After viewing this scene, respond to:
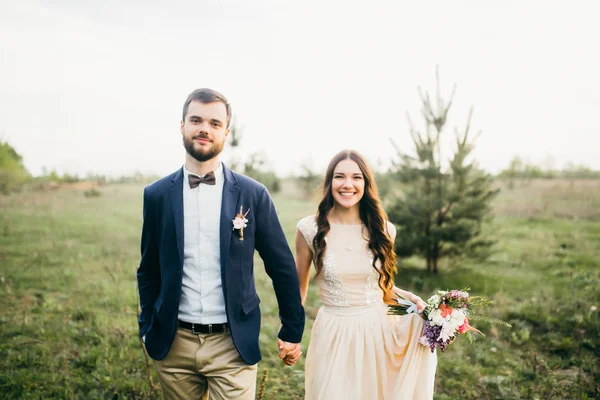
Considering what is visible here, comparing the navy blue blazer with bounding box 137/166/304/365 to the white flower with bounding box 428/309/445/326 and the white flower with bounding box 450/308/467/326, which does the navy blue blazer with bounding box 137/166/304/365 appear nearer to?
the white flower with bounding box 428/309/445/326

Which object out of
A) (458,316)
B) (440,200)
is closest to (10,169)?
(440,200)

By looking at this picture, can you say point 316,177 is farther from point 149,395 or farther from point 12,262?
point 149,395

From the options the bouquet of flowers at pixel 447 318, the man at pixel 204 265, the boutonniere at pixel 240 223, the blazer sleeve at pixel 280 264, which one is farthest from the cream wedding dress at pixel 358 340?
the boutonniere at pixel 240 223

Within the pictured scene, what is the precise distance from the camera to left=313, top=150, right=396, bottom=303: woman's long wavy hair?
347 cm

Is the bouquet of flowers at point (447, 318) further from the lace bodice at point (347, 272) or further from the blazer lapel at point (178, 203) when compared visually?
the blazer lapel at point (178, 203)

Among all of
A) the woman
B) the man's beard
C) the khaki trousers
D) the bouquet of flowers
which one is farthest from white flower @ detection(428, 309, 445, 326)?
Answer: the man's beard

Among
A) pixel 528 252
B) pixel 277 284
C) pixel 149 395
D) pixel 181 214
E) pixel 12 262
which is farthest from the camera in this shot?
pixel 528 252

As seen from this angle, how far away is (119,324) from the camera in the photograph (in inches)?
227

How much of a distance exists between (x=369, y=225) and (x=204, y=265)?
1.59 m

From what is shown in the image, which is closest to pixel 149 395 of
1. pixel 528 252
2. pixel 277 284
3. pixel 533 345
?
pixel 277 284

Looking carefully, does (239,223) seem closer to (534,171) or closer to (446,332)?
(446,332)

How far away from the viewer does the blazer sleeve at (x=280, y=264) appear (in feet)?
Answer: 9.17

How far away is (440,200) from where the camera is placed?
8461mm

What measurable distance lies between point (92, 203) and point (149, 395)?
1376 centimetres
